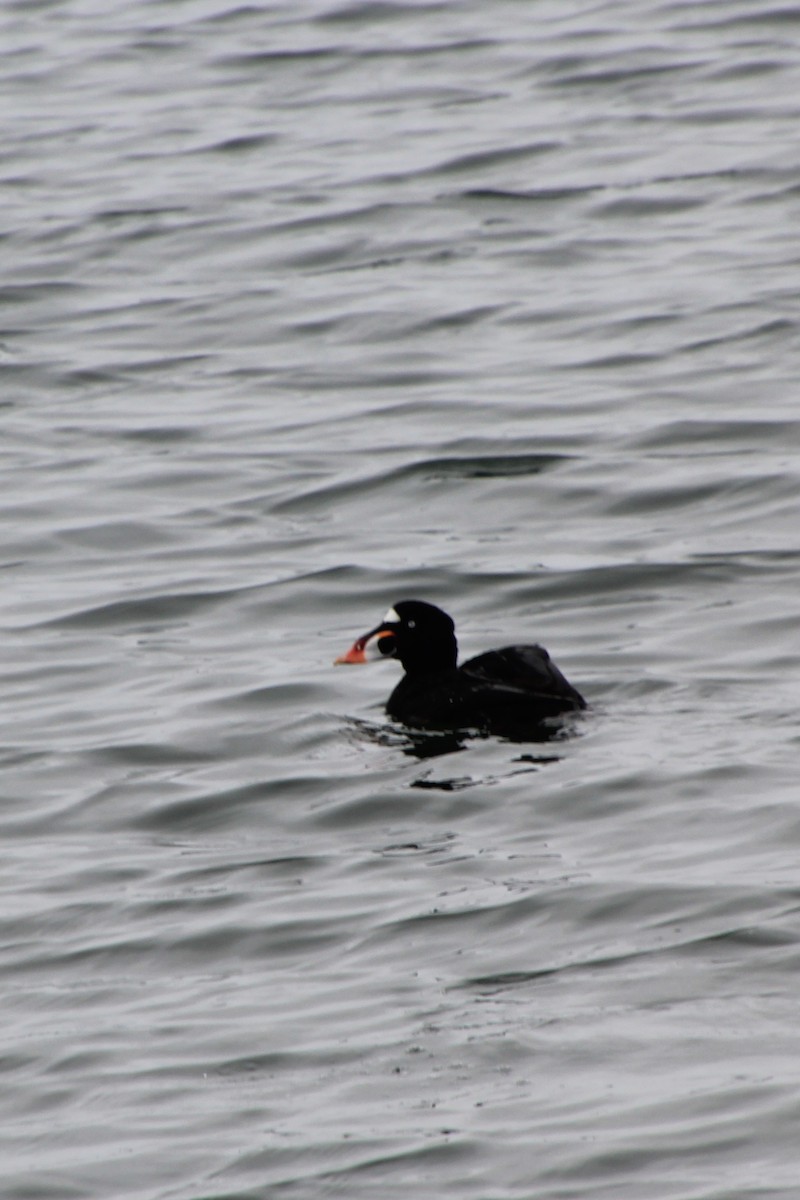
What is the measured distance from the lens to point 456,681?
10.4 meters

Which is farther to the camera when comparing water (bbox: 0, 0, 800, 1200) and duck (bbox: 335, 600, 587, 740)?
duck (bbox: 335, 600, 587, 740)

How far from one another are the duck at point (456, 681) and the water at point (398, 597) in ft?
0.76

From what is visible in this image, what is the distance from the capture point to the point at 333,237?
2039 cm

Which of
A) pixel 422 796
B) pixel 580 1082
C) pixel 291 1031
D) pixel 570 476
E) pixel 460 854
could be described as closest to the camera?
pixel 580 1082

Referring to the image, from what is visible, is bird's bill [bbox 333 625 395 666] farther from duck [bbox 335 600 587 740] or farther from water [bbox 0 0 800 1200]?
water [bbox 0 0 800 1200]

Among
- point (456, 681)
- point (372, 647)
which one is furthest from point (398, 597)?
point (456, 681)

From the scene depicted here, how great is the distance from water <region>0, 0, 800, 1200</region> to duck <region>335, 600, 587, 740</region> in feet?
0.76

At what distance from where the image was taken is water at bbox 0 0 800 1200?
6.62 m

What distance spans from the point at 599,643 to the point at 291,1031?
467cm

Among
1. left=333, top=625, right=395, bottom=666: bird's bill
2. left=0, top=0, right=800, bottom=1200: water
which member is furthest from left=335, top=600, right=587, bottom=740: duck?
left=0, top=0, right=800, bottom=1200: water

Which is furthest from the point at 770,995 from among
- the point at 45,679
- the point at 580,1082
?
the point at 45,679

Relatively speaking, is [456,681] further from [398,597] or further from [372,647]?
[398,597]

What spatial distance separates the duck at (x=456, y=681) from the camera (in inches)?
393

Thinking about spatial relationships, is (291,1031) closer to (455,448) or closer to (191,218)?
(455,448)
